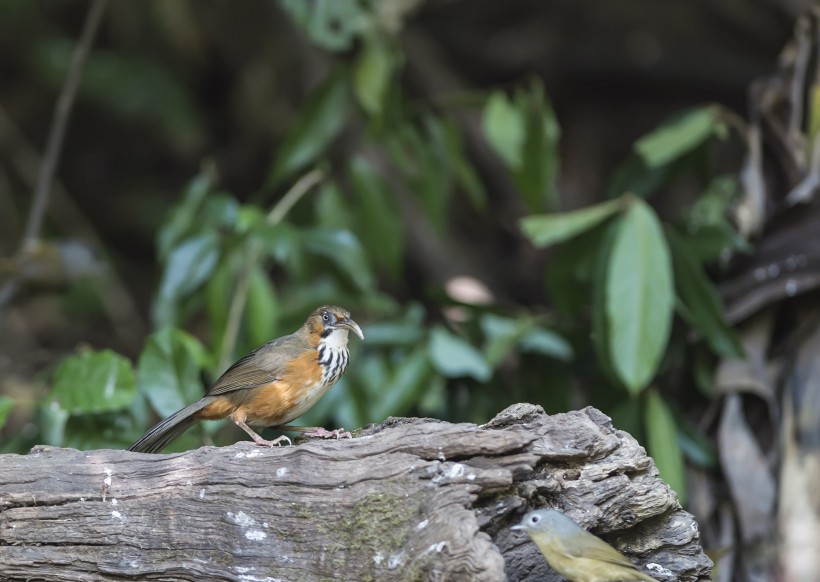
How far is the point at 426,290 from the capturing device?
604 cm

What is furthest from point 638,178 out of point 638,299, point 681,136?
point 638,299

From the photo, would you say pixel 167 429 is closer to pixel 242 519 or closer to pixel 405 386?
pixel 242 519

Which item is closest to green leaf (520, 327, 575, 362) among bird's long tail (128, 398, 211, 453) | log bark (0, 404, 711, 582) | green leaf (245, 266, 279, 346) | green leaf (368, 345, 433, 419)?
green leaf (368, 345, 433, 419)

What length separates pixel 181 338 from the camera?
464 cm

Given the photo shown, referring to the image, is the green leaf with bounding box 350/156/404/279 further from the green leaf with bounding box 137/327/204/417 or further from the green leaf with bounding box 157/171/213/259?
the green leaf with bounding box 137/327/204/417

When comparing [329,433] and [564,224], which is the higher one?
[564,224]

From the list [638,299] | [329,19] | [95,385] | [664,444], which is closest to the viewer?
[95,385]

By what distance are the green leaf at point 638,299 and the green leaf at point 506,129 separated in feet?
4.06

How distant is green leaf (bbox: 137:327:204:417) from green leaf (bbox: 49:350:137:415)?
0.14 meters

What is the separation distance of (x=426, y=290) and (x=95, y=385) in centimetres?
227

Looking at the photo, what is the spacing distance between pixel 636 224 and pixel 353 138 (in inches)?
174

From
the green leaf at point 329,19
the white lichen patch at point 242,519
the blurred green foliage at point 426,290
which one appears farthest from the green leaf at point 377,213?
the white lichen patch at point 242,519

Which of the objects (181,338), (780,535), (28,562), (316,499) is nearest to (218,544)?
(316,499)

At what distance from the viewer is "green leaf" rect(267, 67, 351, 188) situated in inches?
246
